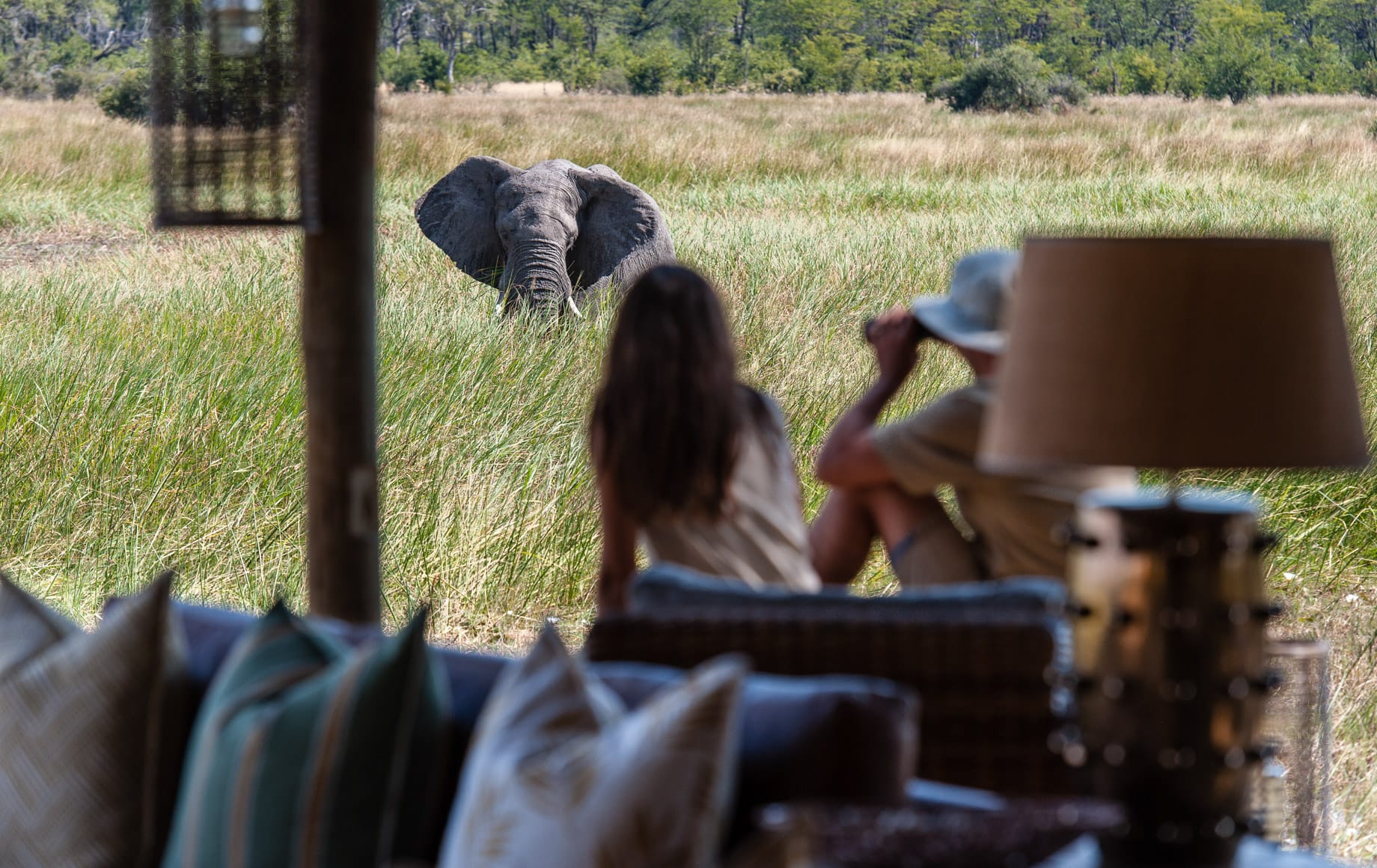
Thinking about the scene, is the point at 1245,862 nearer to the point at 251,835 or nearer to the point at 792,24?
the point at 251,835

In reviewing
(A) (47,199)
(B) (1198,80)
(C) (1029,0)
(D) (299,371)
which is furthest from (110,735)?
(C) (1029,0)

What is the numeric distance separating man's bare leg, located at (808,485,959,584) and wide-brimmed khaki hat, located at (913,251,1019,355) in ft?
1.03

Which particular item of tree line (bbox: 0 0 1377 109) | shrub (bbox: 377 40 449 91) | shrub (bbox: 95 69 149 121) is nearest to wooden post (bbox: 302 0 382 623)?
tree line (bbox: 0 0 1377 109)

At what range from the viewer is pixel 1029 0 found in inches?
971

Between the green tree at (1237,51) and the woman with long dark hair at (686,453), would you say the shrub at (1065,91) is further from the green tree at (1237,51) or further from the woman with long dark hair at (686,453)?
the woman with long dark hair at (686,453)

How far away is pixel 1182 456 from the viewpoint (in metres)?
1.40

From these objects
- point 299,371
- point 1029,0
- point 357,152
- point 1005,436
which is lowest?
point 299,371

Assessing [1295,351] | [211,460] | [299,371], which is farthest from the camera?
[299,371]

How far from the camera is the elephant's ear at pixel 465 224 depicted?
8.48 metres

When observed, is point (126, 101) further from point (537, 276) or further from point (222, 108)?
point (222, 108)

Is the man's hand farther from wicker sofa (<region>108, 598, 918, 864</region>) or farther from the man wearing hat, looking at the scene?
wicker sofa (<region>108, 598, 918, 864</region>)

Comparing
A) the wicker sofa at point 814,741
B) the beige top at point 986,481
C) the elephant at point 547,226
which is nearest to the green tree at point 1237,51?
the elephant at point 547,226

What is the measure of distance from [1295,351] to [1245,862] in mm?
488

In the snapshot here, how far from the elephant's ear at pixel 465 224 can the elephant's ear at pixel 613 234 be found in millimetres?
454
